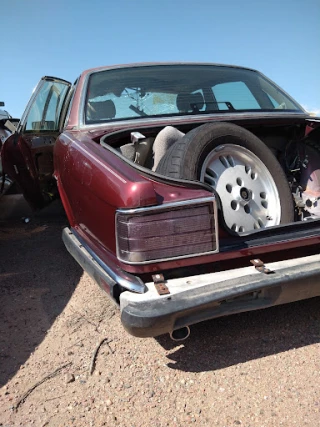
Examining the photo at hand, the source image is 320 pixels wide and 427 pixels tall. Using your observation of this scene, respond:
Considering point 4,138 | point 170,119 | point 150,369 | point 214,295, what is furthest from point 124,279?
point 4,138

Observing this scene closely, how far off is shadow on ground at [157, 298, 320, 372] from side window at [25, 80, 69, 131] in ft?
9.08

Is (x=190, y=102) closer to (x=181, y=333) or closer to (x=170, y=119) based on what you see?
(x=170, y=119)

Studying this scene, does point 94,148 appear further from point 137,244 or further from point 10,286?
point 10,286

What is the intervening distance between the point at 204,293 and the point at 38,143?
103 inches

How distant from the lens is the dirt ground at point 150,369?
1727 millimetres

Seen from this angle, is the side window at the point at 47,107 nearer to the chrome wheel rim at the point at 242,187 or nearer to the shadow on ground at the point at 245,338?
the chrome wheel rim at the point at 242,187

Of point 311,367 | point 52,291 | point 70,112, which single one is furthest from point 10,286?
point 311,367

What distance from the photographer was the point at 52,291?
3016 mm

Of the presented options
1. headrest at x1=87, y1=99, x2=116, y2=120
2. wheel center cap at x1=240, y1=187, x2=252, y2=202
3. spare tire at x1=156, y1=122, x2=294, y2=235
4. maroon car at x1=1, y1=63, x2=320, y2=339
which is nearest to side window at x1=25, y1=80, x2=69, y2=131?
maroon car at x1=1, y1=63, x2=320, y2=339

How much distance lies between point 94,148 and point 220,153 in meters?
0.78

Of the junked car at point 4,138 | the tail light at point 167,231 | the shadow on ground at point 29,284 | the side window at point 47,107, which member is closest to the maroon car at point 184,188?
the tail light at point 167,231

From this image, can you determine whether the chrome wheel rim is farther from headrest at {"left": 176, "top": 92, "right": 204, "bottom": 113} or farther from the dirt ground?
headrest at {"left": 176, "top": 92, "right": 204, "bottom": 113}

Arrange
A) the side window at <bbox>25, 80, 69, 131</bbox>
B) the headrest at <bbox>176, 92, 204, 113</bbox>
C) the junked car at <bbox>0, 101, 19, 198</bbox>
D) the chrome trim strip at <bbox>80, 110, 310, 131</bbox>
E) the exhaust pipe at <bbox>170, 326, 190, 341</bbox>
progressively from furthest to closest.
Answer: the junked car at <bbox>0, 101, 19, 198</bbox>
the side window at <bbox>25, 80, 69, 131</bbox>
the headrest at <bbox>176, 92, 204, 113</bbox>
the chrome trim strip at <bbox>80, 110, 310, 131</bbox>
the exhaust pipe at <bbox>170, 326, 190, 341</bbox>

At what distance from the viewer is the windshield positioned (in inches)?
117
